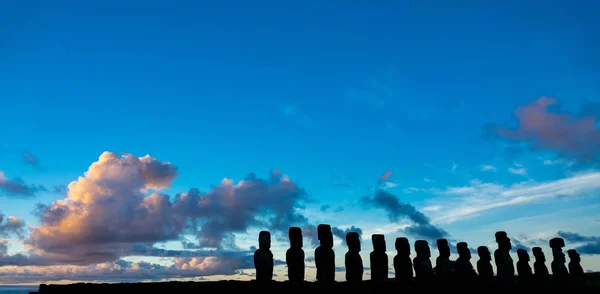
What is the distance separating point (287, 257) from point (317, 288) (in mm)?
2228

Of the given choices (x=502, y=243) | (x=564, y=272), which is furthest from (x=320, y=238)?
(x=564, y=272)

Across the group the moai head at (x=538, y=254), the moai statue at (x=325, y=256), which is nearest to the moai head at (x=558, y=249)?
the moai head at (x=538, y=254)

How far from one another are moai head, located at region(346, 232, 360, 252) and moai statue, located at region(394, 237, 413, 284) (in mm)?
2128

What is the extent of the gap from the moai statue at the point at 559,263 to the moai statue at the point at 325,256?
50.7ft

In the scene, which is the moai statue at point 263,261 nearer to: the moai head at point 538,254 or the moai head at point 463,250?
the moai head at point 463,250

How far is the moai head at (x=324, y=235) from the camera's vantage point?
2145cm

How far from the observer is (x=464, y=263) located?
2580cm

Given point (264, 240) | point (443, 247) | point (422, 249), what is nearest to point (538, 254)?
point (443, 247)

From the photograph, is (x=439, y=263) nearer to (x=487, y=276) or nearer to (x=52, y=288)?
(x=487, y=276)

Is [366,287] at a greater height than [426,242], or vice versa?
[426,242]

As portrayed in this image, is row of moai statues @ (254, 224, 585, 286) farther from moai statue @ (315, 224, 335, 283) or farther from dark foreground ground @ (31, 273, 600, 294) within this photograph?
dark foreground ground @ (31, 273, 600, 294)

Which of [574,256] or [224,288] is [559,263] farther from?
[224,288]

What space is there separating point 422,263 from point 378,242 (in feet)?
8.34

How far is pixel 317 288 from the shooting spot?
61.6ft
